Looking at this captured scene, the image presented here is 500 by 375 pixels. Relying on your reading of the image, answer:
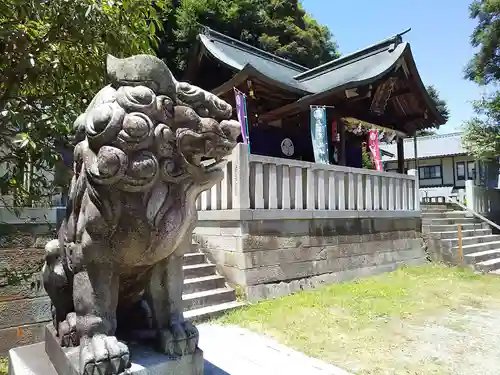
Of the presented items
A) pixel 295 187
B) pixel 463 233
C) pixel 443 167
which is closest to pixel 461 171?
pixel 443 167

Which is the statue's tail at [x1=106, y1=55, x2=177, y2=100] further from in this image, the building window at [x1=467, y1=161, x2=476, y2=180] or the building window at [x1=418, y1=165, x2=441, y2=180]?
the building window at [x1=418, y1=165, x2=441, y2=180]

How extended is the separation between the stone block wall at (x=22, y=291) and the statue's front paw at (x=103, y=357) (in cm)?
279

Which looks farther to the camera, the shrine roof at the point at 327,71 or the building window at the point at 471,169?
the building window at the point at 471,169

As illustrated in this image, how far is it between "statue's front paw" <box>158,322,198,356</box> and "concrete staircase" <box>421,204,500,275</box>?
9.45 m

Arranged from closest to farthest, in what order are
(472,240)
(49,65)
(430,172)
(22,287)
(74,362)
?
(74,362) < (49,65) < (22,287) < (472,240) < (430,172)

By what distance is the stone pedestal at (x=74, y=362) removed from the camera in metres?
1.74

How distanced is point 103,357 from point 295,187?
5.50 m

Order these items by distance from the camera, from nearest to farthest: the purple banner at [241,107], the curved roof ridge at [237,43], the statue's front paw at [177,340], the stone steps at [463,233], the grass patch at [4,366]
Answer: the statue's front paw at [177,340]
the grass patch at [4,366]
the purple banner at [241,107]
the stone steps at [463,233]
the curved roof ridge at [237,43]

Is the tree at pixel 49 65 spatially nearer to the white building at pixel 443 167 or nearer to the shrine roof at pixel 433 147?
the white building at pixel 443 167

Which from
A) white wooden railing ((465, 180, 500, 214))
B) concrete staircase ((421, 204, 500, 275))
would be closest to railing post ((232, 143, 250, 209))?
concrete staircase ((421, 204, 500, 275))

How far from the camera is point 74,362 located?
1.72m

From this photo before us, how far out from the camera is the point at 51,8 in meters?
2.82

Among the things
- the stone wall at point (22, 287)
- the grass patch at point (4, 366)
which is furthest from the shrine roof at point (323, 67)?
the grass patch at point (4, 366)

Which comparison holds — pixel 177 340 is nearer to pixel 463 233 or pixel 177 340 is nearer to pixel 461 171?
pixel 463 233
